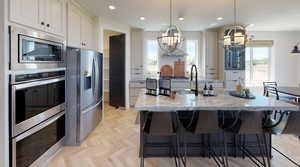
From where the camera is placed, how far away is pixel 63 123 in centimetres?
324

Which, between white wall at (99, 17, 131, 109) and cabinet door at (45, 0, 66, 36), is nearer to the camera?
cabinet door at (45, 0, 66, 36)

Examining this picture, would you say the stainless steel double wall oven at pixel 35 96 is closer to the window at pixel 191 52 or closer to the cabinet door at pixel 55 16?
the cabinet door at pixel 55 16

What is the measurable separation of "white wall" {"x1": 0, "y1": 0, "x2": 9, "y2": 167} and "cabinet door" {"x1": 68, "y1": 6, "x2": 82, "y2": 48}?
153 cm

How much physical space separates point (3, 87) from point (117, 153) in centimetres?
176

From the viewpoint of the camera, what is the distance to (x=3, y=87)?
77.3 inches

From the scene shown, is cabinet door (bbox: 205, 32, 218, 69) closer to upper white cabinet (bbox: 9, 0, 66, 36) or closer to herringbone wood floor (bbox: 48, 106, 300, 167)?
herringbone wood floor (bbox: 48, 106, 300, 167)

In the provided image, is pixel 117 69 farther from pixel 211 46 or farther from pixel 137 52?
pixel 211 46

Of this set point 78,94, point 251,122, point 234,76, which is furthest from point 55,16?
point 234,76

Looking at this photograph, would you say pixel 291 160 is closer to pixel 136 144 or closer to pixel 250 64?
pixel 136 144

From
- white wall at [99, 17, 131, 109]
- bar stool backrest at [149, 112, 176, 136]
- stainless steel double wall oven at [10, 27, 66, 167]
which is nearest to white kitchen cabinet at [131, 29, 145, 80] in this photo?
white wall at [99, 17, 131, 109]

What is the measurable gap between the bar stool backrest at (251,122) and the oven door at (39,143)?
2.37 metres

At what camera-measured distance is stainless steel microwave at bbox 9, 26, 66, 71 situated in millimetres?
2076

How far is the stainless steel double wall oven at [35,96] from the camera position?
6.88ft

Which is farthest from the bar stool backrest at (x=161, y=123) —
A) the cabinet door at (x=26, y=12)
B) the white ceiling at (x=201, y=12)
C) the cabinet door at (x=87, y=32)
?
the cabinet door at (x=87, y=32)
